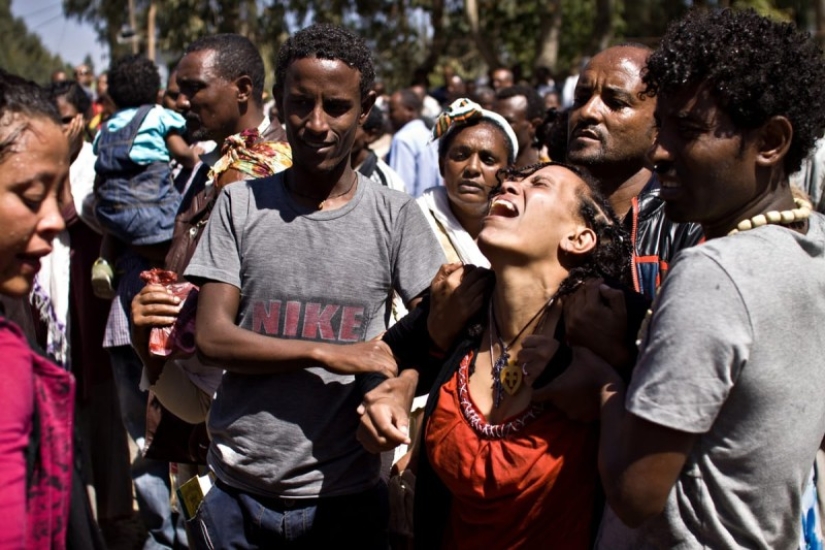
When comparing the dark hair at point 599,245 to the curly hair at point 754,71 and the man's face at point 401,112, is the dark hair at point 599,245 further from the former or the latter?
the man's face at point 401,112

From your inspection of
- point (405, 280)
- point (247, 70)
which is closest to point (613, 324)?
point (405, 280)

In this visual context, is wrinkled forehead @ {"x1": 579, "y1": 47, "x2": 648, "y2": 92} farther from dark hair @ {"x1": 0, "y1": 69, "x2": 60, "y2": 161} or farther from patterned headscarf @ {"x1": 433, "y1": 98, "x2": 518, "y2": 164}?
dark hair @ {"x1": 0, "y1": 69, "x2": 60, "y2": 161}

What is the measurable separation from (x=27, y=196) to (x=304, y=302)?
107 cm

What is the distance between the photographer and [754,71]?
2.01 m

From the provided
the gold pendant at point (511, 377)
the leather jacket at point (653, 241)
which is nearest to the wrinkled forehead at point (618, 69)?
the leather jacket at point (653, 241)

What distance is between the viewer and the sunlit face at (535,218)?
8.18 ft

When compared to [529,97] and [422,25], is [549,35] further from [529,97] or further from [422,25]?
[529,97]

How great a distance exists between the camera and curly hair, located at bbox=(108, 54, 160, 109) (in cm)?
579

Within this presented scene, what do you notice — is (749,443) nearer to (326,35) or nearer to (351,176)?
(351,176)

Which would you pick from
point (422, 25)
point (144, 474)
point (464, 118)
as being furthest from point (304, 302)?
point (422, 25)

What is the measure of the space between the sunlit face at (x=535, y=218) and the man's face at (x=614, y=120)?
75cm

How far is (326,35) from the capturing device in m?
2.96

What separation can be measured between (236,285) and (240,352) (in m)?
0.24

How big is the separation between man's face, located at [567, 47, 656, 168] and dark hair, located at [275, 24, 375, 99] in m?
0.81
